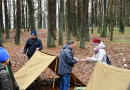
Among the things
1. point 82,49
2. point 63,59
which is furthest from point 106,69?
point 82,49

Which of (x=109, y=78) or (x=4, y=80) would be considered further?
(x=109, y=78)

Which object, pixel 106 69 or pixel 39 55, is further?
pixel 39 55

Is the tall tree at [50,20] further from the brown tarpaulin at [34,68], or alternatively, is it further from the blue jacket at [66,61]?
the blue jacket at [66,61]

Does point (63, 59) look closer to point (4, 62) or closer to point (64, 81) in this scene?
point (64, 81)

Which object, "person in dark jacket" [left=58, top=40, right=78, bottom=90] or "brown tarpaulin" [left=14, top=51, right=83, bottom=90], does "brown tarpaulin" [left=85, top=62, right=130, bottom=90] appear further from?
"brown tarpaulin" [left=14, top=51, right=83, bottom=90]

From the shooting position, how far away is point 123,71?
11.2ft

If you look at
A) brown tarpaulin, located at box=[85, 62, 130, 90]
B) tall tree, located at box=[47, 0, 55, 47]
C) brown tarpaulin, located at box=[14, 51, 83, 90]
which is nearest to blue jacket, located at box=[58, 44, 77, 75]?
brown tarpaulin, located at box=[85, 62, 130, 90]

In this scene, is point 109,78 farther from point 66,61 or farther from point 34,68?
point 34,68

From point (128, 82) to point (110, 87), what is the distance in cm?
46

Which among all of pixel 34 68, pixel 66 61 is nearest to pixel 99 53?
pixel 66 61

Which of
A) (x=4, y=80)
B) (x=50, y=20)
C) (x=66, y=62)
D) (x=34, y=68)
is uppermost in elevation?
(x=50, y=20)

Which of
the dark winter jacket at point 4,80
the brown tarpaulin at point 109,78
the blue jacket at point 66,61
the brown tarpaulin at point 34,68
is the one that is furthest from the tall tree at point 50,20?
the dark winter jacket at point 4,80

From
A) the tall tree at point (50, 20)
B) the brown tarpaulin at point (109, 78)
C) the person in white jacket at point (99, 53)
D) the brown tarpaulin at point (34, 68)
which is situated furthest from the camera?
the tall tree at point (50, 20)

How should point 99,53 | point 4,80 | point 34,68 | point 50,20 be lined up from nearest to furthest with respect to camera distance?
point 4,80
point 99,53
point 34,68
point 50,20
